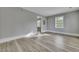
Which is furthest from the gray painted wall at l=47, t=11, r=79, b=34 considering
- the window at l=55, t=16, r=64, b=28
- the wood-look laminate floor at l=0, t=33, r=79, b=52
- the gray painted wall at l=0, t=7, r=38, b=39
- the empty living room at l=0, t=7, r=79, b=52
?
the gray painted wall at l=0, t=7, r=38, b=39

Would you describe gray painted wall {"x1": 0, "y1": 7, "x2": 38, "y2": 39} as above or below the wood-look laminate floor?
above

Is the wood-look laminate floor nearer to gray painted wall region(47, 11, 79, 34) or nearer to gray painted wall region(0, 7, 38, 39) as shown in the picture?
gray painted wall region(0, 7, 38, 39)

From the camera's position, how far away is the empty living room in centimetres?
357

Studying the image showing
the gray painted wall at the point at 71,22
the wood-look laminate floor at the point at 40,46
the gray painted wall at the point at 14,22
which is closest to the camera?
the wood-look laminate floor at the point at 40,46

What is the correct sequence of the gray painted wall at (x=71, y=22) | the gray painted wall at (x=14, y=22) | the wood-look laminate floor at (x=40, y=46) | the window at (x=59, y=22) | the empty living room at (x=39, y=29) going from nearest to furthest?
the wood-look laminate floor at (x=40, y=46) < the empty living room at (x=39, y=29) < the gray painted wall at (x=14, y=22) < the gray painted wall at (x=71, y=22) < the window at (x=59, y=22)

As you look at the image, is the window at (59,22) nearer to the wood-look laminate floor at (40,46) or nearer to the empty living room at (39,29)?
the empty living room at (39,29)

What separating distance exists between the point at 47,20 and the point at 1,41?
8241 millimetres

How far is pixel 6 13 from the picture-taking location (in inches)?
199

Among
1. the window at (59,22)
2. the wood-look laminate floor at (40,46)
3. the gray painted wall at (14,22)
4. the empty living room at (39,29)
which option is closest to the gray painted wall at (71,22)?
the empty living room at (39,29)

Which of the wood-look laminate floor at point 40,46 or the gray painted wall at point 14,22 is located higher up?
the gray painted wall at point 14,22

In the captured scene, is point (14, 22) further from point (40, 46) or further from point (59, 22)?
point (59, 22)

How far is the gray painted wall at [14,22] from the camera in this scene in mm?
4805

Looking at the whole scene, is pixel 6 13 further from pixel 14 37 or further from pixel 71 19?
pixel 71 19

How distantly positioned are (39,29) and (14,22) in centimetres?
616
